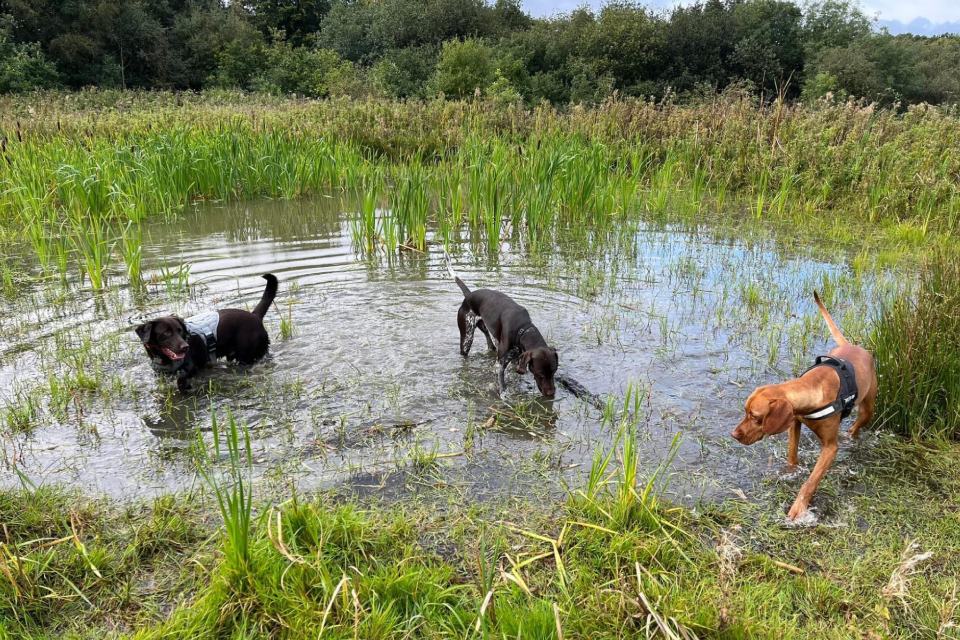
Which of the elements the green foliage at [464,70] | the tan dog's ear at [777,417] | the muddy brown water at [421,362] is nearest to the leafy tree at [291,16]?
the green foliage at [464,70]

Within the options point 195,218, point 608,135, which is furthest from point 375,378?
point 608,135

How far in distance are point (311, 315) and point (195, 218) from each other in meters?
4.77

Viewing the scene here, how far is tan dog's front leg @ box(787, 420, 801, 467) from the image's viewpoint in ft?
12.3

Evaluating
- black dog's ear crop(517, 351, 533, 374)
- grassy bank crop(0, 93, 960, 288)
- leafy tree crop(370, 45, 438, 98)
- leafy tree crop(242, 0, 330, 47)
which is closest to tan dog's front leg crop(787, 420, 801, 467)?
black dog's ear crop(517, 351, 533, 374)

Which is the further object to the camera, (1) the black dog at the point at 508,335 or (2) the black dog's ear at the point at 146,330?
(1) the black dog at the point at 508,335

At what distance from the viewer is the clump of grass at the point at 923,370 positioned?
4.14 meters

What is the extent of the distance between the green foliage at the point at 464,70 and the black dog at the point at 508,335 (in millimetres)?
22821

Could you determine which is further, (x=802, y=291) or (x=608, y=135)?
(x=608, y=135)

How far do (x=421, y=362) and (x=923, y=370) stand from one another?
→ 3521 mm

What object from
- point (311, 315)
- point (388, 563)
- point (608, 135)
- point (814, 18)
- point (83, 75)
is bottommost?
point (388, 563)

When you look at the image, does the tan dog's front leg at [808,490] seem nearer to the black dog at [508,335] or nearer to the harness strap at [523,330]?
the black dog at [508,335]

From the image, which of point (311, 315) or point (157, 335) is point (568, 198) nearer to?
point (311, 315)

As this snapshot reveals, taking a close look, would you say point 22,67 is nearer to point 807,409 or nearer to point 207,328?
point 207,328

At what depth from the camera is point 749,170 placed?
11.3 m
